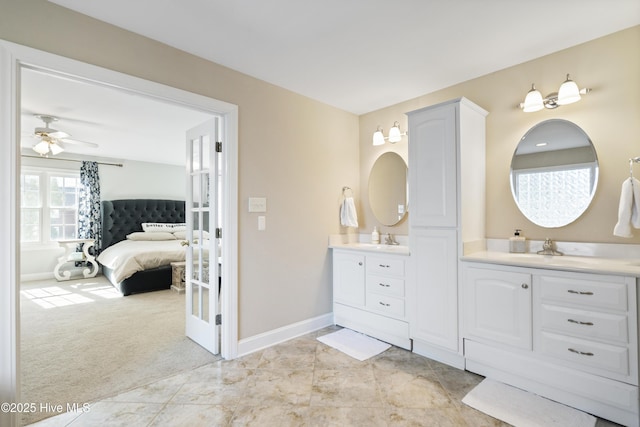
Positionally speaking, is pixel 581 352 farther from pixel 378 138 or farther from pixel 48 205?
pixel 48 205

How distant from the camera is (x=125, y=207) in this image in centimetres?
630

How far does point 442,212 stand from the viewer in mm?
2414

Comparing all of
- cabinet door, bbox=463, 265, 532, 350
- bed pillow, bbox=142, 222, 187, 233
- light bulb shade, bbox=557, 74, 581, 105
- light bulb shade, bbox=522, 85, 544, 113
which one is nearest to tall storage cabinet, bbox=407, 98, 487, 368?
cabinet door, bbox=463, 265, 532, 350

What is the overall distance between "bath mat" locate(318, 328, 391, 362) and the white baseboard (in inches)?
7.8

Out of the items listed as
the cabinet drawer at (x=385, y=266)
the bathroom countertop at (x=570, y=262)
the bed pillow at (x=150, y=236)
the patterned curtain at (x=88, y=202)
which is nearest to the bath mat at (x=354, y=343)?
the cabinet drawer at (x=385, y=266)

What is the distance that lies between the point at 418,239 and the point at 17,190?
266 cm

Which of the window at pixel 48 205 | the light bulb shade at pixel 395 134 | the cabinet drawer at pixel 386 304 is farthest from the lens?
the window at pixel 48 205

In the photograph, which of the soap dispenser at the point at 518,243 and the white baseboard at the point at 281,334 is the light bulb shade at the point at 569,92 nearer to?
the soap dispenser at the point at 518,243

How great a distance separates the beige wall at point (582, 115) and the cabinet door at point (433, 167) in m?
0.54

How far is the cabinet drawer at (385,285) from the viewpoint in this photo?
2.69m

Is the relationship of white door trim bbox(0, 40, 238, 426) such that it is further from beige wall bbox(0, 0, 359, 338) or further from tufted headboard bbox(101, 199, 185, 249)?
tufted headboard bbox(101, 199, 185, 249)

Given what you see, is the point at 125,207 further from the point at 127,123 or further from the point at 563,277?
the point at 563,277

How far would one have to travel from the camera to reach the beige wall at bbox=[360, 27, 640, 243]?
206 cm

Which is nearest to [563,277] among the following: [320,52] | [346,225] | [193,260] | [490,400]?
[490,400]
